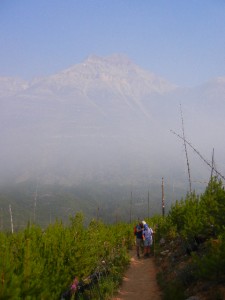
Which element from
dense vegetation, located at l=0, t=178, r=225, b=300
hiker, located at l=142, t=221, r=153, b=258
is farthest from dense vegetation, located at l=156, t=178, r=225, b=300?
hiker, located at l=142, t=221, r=153, b=258

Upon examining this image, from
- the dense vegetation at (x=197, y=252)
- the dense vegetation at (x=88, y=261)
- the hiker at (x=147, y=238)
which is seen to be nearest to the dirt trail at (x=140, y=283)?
the dense vegetation at (x=88, y=261)

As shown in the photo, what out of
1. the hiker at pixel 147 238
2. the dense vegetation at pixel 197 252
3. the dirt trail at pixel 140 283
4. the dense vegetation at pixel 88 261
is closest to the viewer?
the dense vegetation at pixel 88 261

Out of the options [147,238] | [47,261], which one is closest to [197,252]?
[47,261]

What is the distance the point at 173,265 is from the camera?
1498 centimetres

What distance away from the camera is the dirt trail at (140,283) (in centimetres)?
1255

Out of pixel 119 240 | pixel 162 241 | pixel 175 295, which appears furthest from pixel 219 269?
pixel 119 240

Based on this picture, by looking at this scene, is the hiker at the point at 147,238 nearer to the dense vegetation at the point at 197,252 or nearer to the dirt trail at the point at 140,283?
the dense vegetation at the point at 197,252

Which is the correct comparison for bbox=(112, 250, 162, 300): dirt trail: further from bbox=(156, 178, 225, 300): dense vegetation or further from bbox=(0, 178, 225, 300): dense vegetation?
bbox=(156, 178, 225, 300): dense vegetation

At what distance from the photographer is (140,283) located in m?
14.6

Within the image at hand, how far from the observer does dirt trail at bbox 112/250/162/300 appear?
41.2ft

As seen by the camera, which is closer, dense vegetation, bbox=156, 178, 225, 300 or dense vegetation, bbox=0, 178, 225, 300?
dense vegetation, bbox=0, 178, 225, 300

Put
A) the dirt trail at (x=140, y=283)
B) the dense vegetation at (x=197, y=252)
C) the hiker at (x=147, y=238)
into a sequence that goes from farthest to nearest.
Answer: the hiker at (x=147, y=238), the dirt trail at (x=140, y=283), the dense vegetation at (x=197, y=252)

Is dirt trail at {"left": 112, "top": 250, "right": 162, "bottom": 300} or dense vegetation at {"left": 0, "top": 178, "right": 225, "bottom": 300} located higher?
dense vegetation at {"left": 0, "top": 178, "right": 225, "bottom": 300}

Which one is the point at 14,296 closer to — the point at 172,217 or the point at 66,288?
the point at 66,288
